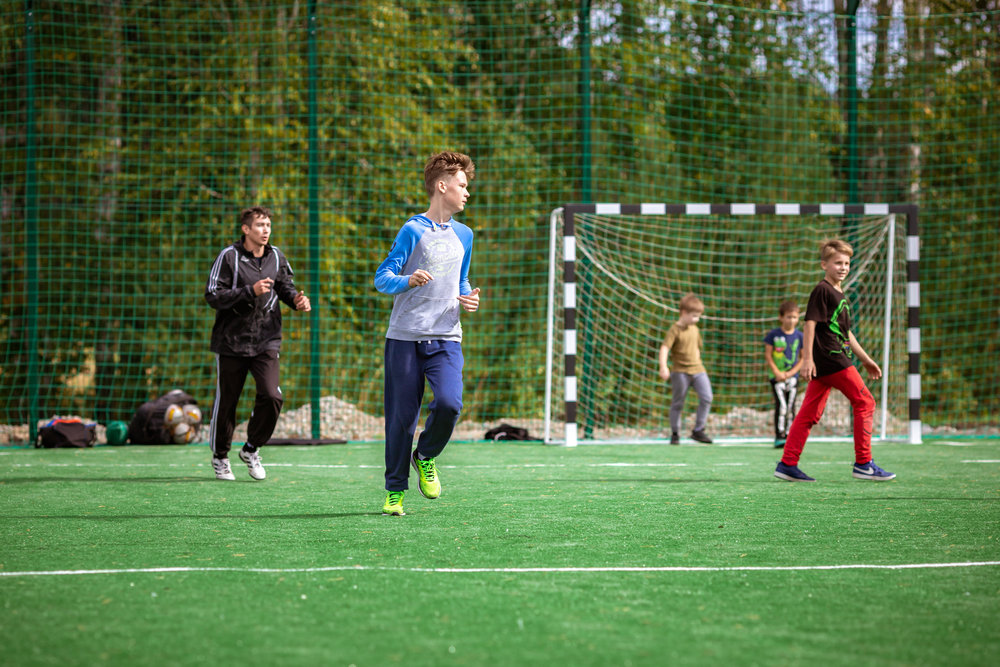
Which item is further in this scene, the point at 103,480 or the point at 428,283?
the point at 103,480

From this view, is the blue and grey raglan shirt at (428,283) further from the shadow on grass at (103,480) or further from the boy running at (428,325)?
the shadow on grass at (103,480)

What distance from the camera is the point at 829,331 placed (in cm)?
705

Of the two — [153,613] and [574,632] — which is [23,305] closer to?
[153,613]

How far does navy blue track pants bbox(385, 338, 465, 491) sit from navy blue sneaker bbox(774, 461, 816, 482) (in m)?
2.93

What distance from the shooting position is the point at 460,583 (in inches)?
149

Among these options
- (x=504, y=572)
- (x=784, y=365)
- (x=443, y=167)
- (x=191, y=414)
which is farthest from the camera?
(x=191, y=414)

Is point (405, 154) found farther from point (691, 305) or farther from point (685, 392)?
point (685, 392)

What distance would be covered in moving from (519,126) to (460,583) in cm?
1231

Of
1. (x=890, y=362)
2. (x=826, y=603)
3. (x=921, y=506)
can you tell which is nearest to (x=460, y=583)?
(x=826, y=603)

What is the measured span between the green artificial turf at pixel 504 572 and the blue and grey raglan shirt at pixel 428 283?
101cm

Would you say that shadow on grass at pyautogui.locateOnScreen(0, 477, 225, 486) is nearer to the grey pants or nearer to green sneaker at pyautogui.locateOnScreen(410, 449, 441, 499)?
green sneaker at pyautogui.locateOnScreen(410, 449, 441, 499)

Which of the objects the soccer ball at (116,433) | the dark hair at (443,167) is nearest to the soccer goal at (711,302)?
the soccer ball at (116,433)

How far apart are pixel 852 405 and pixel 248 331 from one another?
4217 millimetres

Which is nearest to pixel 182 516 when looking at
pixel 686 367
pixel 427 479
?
pixel 427 479
